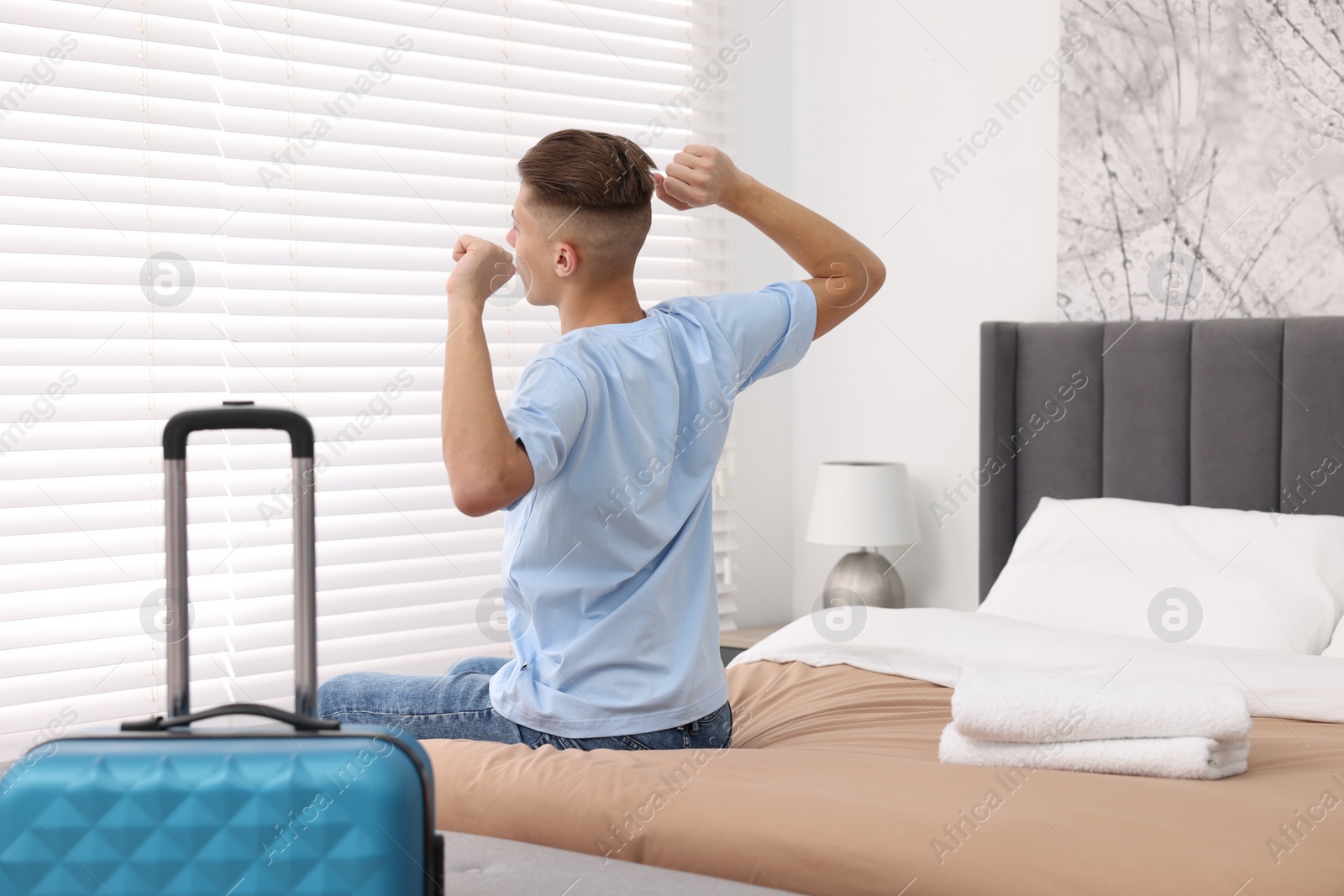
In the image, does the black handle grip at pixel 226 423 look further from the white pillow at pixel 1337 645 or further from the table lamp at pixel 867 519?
the table lamp at pixel 867 519

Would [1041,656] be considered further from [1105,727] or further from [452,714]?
[452,714]

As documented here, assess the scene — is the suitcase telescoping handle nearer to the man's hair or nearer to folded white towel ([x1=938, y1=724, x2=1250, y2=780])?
the man's hair

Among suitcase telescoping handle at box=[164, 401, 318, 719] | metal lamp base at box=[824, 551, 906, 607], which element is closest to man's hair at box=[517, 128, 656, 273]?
suitcase telescoping handle at box=[164, 401, 318, 719]

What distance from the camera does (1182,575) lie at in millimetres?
2410

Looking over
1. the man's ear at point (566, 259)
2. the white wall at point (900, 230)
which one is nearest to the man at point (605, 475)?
the man's ear at point (566, 259)

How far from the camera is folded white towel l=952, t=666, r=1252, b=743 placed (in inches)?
50.9

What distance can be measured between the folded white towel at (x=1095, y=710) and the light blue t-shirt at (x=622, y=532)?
34 cm

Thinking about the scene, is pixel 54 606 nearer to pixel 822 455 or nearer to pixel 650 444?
pixel 650 444

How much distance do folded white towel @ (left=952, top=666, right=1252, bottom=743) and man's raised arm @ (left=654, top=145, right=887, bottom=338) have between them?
22.2 inches

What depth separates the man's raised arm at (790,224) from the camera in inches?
59.7

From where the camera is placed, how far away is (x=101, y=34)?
2.68 meters

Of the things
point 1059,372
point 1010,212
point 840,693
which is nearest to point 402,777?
point 840,693

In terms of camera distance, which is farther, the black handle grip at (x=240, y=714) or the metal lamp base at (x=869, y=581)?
the metal lamp base at (x=869, y=581)

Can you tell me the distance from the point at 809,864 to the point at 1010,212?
2.49 metres
